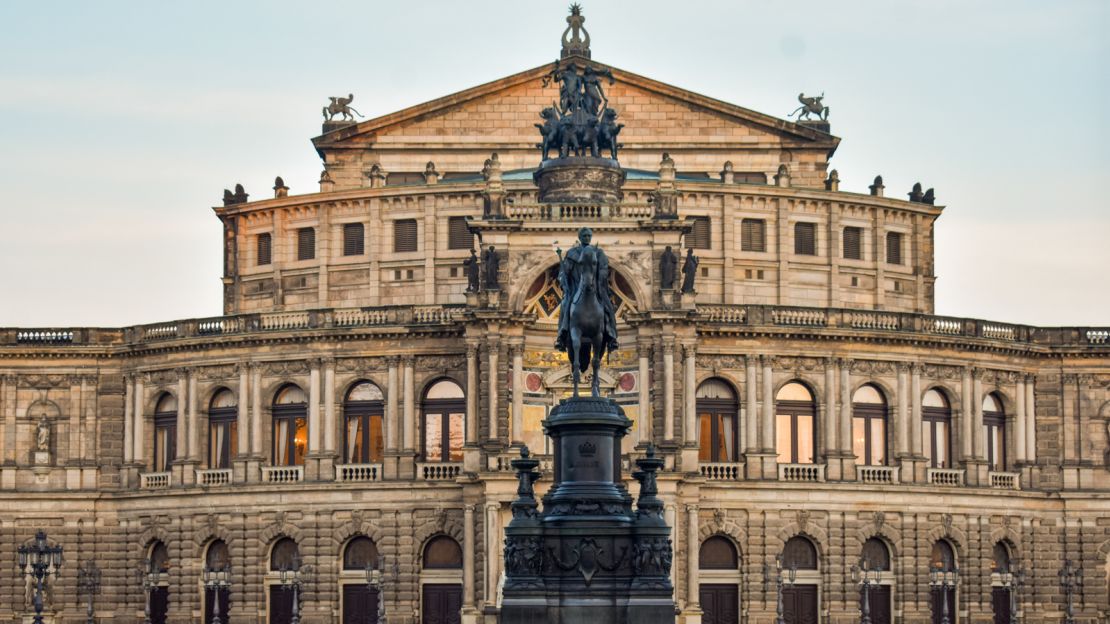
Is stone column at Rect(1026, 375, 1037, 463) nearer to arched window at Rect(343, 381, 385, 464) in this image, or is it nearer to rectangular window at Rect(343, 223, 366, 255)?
arched window at Rect(343, 381, 385, 464)

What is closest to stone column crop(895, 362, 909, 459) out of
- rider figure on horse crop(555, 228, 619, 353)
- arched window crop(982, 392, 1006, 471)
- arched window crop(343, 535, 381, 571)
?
arched window crop(982, 392, 1006, 471)

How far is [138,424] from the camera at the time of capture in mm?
109312

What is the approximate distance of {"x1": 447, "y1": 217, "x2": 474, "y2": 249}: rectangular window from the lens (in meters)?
112

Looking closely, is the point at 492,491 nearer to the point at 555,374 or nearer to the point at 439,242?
the point at 555,374

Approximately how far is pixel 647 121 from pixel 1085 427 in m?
25.3

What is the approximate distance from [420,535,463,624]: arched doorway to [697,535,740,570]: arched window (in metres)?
10.1

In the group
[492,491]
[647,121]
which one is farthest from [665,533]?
[647,121]

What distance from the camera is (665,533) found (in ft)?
193

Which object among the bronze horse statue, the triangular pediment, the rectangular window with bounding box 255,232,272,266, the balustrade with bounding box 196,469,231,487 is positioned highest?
the triangular pediment

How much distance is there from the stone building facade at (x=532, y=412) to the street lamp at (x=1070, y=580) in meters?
0.40

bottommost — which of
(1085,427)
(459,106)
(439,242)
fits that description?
(1085,427)

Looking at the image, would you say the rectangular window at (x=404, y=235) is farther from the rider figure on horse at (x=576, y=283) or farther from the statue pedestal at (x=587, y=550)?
the statue pedestal at (x=587, y=550)

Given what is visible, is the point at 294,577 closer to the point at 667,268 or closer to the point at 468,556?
the point at 468,556

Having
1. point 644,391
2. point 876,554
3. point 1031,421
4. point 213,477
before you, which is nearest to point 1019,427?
point 1031,421
